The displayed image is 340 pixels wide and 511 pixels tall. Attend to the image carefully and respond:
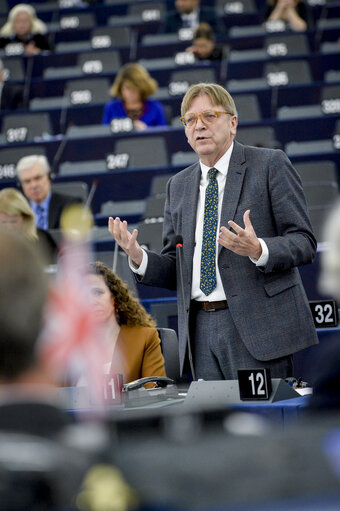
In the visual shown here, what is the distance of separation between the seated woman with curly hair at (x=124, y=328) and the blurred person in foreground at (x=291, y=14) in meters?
6.21

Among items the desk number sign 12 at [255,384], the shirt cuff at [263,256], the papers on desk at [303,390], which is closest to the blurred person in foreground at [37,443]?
the desk number sign 12 at [255,384]

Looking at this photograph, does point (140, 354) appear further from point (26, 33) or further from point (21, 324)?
point (26, 33)

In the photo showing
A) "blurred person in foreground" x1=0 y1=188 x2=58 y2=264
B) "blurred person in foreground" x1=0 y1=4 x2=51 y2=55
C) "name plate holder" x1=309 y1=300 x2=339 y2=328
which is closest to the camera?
"name plate holder" x1=309 y1=300 x2=339 y2=328

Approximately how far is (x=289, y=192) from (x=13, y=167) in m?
4.08

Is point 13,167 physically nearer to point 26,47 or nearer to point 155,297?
point 155,297

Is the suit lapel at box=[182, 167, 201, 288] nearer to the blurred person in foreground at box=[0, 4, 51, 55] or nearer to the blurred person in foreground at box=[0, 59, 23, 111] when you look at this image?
the blurred person in foreground at box=[0, 59, 23, 111]

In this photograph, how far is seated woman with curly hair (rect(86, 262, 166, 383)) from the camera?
10.4ft

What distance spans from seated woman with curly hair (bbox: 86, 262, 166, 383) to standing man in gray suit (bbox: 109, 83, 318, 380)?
31 cm

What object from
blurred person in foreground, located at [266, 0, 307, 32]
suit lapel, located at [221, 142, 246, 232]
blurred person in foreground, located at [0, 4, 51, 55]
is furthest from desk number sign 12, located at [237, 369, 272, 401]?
blurred person in foreground, located at [0, 4, 51, 55]

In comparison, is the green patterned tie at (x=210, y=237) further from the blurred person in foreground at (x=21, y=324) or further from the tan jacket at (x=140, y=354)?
the blurred person in foreground at (x=21, y=324)

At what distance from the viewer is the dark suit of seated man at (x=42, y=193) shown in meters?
5.54

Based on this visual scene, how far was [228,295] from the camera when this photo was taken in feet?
9.05

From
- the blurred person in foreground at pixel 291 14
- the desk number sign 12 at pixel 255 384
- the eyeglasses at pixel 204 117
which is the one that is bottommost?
the desk number sign 12 at pixel 255 384

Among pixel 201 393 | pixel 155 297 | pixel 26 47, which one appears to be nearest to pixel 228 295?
pixel 201 393
